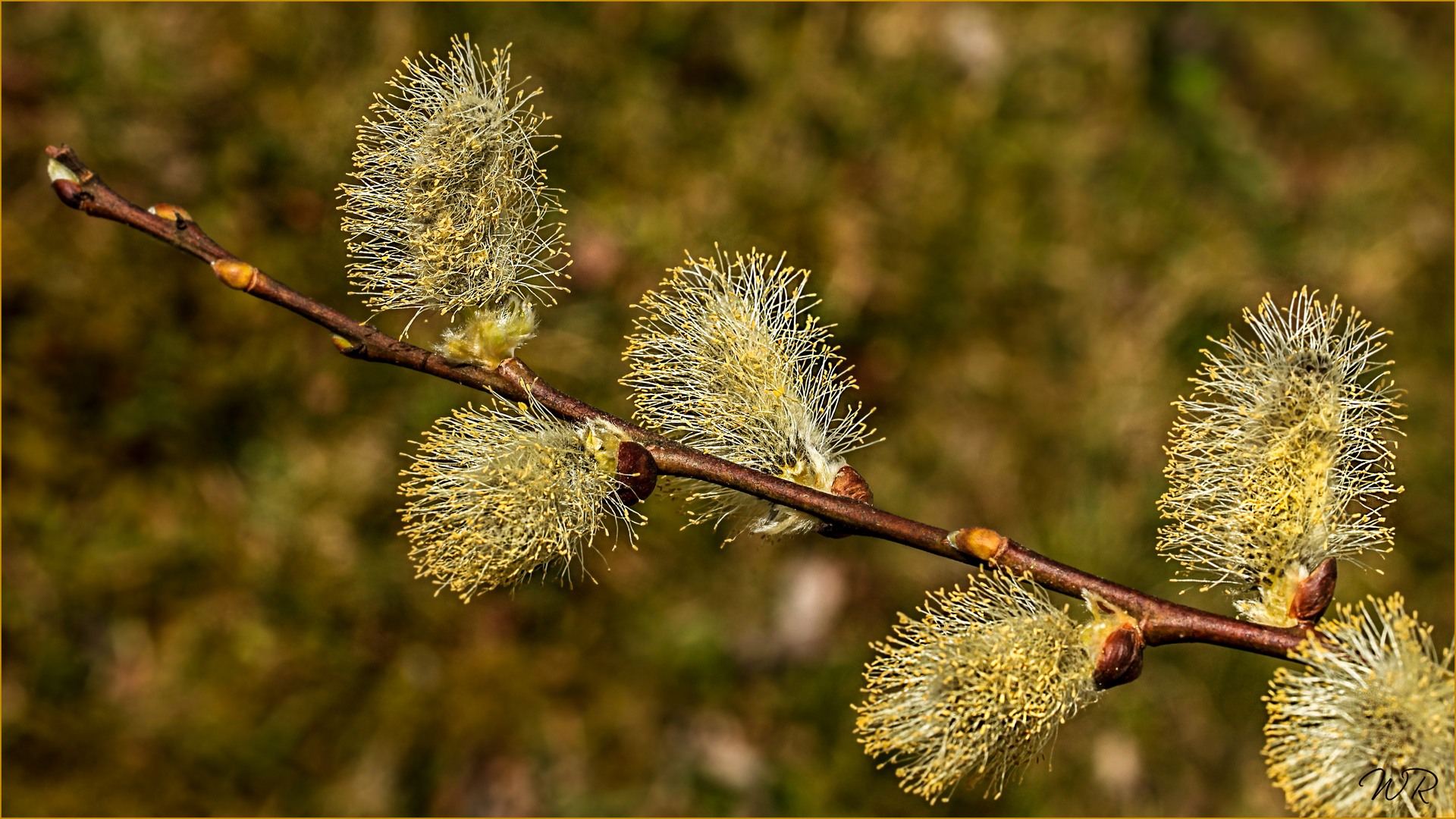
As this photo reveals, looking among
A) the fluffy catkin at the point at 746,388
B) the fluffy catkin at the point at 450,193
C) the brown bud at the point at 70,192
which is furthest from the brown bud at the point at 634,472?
the brown bud at the point at 70,192

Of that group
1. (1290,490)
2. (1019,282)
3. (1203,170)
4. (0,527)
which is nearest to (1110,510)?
(1019,282)

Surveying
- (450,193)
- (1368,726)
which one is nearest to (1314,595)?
(1368,726)

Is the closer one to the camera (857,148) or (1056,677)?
(1056,677)

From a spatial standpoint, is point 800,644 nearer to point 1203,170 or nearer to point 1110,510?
point 1110,510

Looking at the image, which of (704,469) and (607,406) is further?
(607,406)

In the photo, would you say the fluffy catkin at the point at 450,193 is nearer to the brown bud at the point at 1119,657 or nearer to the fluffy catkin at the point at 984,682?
the fluffy catkin at the point at 984,682

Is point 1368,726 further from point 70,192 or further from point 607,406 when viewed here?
point 607,406
